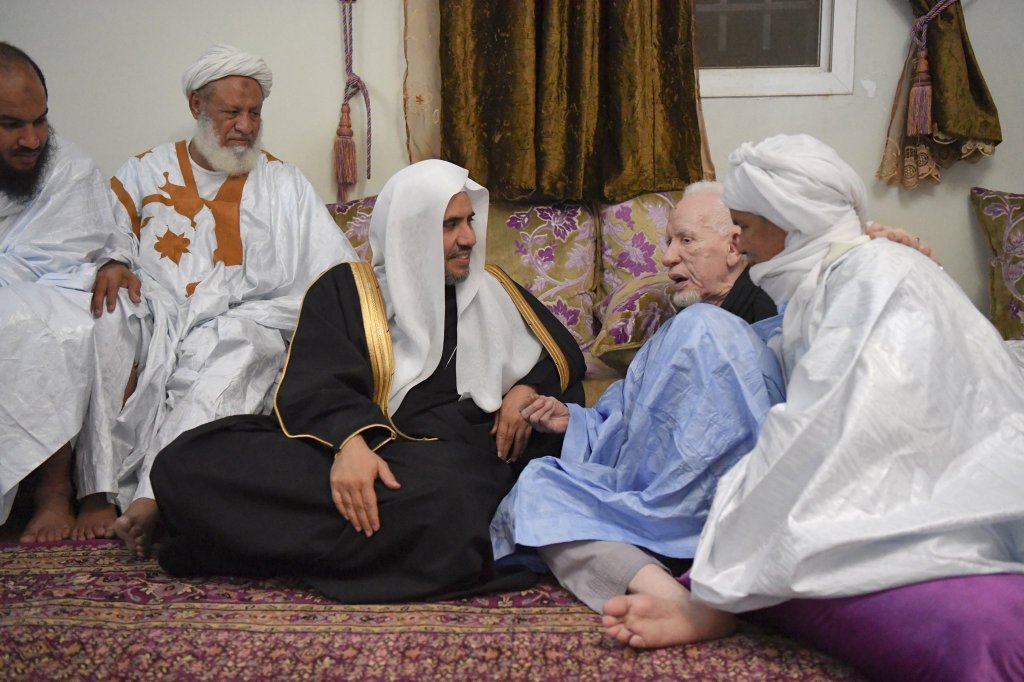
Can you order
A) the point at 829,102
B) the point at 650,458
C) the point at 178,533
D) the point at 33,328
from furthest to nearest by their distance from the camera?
1. the point at 829,102
2. the point at 33,328
3. the point at 178,533
4. the point at 650,458

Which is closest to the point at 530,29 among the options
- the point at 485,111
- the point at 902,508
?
the point at 485,111

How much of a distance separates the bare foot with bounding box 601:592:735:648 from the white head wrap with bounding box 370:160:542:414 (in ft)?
2.76

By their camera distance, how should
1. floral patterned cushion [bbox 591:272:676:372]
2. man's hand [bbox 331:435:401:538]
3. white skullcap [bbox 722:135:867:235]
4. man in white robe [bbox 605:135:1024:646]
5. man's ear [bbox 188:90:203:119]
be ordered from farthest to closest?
man's ear [bbox 188:90:203:119] < floral patterned cushion [bbox 591:272:676:372] < man's hand [bbox 331:435:401:538] < white skullcap [bbox 722:135:867:235] < man in white robe [bbox 605:135:1024:646]

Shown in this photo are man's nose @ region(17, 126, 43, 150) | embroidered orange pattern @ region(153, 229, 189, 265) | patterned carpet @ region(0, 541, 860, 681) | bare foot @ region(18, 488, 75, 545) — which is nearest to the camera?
patterned carpet @ region(0, 541, 860, 681)

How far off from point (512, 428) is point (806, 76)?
7.78 ft

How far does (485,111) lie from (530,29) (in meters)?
0.37

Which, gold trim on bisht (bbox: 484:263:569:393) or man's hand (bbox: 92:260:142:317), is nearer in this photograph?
gold trim on bisht (bbox: 484:263:569:393)

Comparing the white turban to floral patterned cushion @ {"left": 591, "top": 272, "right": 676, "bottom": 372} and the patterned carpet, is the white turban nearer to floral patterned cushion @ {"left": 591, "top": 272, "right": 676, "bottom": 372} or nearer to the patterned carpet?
floral patterned cushion @ {"left": 591, "top": 272, "right": 676, "bottom": 372}

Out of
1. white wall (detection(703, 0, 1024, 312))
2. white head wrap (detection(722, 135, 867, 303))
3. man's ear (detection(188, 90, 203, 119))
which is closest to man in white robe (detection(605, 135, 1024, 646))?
white head wrap (detection(722, 135, 867, 303))

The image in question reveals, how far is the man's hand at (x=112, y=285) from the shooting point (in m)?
3.08

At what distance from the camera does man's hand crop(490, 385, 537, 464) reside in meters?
2.70

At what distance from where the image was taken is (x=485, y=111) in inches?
155

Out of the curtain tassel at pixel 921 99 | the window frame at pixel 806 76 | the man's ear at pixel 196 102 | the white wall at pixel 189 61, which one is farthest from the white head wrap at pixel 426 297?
the curtain tassel at pixel 921 99

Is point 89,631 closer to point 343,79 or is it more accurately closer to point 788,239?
point 788,239
